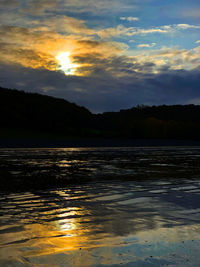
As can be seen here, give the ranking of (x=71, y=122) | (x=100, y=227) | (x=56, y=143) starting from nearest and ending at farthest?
(x=100, y=227) < (x=56, y=143) < (x=71, y=122)

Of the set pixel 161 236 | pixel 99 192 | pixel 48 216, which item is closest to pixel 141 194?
pixel 99 192

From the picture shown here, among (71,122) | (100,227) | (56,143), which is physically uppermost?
(71,122)

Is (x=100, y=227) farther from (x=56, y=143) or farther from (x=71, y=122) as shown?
(x=71, y=122)

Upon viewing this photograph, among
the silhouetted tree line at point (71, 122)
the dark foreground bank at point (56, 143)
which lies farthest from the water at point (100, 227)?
the silhouetted tree line at point (71, 122)

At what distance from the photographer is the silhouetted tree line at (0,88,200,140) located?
77.0 m

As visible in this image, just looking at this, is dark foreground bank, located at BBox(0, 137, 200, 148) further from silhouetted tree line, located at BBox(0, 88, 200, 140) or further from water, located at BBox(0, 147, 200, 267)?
water, located at BBox(0, 147, 200, 267)

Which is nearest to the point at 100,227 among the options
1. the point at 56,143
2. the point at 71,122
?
the point at 56,143

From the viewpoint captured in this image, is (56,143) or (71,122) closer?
(56,143)

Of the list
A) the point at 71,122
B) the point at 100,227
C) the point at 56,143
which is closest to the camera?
the point at 100,227

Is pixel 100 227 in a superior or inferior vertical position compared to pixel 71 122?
inferior

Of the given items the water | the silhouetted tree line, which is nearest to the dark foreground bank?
the silhouetted tree line

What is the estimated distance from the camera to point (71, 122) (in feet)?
277

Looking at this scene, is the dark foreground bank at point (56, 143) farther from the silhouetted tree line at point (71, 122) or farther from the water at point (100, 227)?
the water at point (100, 227)

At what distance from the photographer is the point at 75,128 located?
78.7 metres
